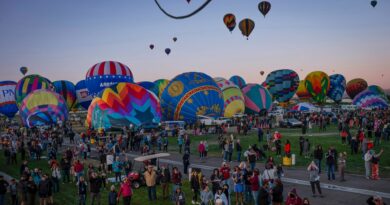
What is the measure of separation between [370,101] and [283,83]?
14.8 meters

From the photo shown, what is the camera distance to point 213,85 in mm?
43500

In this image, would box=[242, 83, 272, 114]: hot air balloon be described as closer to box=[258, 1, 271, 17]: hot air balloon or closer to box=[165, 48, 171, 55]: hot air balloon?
box=[165, 48, 171, 55]: hot air balloon

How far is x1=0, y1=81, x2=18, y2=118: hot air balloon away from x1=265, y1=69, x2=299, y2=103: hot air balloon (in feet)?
140

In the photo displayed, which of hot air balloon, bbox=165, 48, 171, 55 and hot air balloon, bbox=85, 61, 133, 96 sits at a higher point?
hot air balloon, bbox=165, 48, 171, 55

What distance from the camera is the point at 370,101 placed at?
6366 centimetres

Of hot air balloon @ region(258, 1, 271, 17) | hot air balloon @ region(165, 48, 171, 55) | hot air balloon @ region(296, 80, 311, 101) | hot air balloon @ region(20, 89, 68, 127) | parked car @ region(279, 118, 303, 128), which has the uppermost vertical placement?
hot air balloon @ region(258, 1, 271, 17)

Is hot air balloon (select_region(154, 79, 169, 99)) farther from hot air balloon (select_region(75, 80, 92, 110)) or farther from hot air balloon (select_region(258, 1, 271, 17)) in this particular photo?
hot air balloon (select_region(258, 1, 271, 17))

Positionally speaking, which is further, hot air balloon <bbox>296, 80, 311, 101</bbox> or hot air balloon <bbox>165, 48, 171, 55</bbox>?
hot air balloon <bbox>296, 80, 311, 101</bbox>

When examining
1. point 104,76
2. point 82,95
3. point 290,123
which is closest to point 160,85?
point 82,95

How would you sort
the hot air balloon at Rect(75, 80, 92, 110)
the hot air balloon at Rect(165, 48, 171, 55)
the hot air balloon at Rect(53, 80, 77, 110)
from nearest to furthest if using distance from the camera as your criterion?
the hot air balloon at Rect(165, 48, 171, 55) < the hot air balloon at Rect(75, 80, 92, 110) < the hot air balloon at Rect(53, 80, 77, 110)

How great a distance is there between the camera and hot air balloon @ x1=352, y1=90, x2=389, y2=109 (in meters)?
62.5

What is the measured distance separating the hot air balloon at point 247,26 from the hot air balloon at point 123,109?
14.0 metres

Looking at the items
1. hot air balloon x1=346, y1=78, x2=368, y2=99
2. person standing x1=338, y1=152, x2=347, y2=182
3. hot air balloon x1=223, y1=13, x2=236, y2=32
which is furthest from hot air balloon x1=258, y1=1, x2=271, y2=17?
hot air balloon x1=346, y1=78, x2=368, y2=99

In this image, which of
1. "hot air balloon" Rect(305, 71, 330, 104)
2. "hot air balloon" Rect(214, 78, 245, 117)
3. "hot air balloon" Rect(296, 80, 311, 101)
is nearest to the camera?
"hot air balloon" Rect(214, 78, 245, 117)
